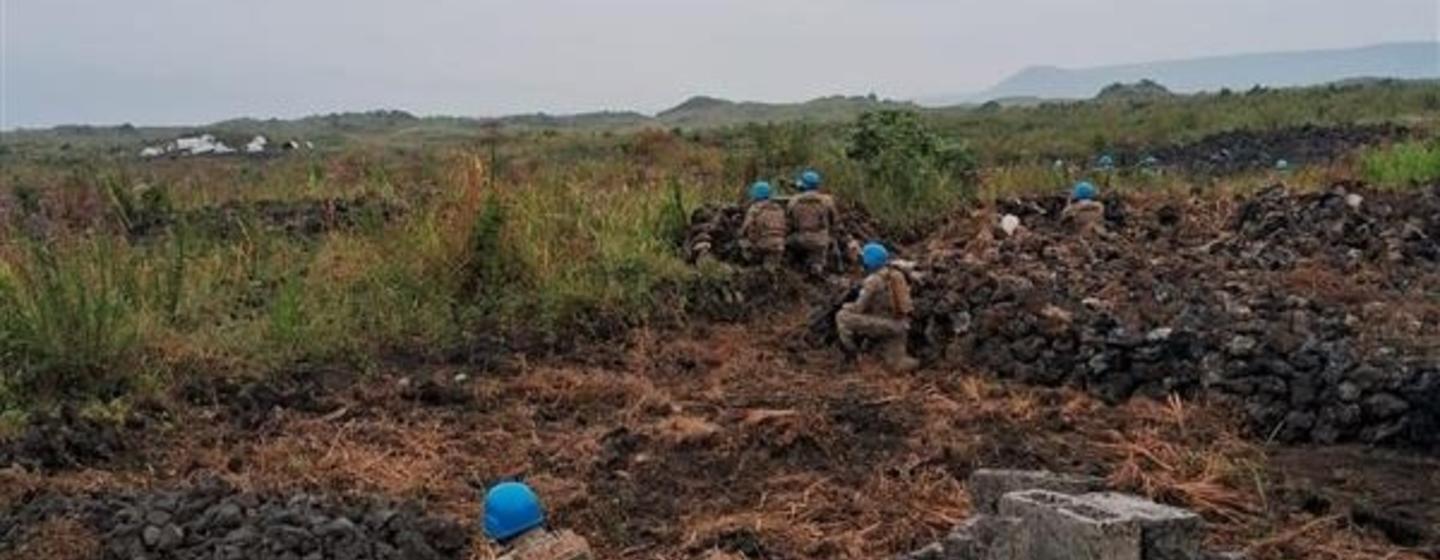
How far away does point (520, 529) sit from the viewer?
3904 mm

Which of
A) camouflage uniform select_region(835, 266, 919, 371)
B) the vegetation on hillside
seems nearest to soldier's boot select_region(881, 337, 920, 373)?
camouflage uniform select_region(835, 266, 919, 371)

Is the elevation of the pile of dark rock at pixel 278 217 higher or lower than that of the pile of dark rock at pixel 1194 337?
higher

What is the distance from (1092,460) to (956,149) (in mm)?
8306

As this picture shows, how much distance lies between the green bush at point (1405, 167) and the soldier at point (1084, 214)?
2.42 meters

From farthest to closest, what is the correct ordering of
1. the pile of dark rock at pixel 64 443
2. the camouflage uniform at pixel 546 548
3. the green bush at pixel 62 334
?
the green bush at pixel 62 334
the pile of dark rock at pixel 64 443
the camouflage uniform at pixel 546 548

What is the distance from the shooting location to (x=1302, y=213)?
1000 centimetres

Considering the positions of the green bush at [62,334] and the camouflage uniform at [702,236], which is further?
the camouflage uniform at [702,236]

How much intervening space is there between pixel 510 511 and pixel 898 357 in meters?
3.46

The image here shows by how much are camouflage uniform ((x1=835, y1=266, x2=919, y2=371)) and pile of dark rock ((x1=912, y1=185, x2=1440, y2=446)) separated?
16 centimetres

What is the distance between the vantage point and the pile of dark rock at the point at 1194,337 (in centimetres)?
539

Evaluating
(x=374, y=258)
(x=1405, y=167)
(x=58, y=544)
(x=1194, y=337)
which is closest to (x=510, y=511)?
(x=58, y=544)

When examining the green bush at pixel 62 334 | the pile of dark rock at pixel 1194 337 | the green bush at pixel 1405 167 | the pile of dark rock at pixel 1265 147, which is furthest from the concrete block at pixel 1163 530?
the pile of dark rock at pixel 1265 147

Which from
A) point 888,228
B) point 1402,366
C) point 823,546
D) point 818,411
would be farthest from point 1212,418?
point 888,228

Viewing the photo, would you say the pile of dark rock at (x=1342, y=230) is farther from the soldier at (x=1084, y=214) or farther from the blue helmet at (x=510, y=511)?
the blue helmet at (x=510, y=511)
